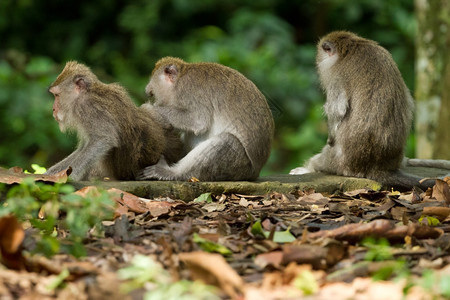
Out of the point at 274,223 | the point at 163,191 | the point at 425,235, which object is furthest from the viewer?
the point at 163,191

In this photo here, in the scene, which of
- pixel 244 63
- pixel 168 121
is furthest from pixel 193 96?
pixel 244 63

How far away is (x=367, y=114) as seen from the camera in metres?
7.20

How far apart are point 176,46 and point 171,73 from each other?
7.38 metres

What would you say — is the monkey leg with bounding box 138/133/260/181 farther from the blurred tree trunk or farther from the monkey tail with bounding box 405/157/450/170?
the blurred tree trunk

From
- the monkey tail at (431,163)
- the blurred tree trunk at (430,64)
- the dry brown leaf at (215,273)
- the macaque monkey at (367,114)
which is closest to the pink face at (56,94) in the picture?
the macaque monkey at (367,114)

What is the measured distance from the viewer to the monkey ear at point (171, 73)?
7.32 metres

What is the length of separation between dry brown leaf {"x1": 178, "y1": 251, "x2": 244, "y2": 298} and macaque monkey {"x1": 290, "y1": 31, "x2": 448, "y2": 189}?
420 centimetres

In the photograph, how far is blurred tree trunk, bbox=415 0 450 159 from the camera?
31.7ft

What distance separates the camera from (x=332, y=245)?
3.81 metres

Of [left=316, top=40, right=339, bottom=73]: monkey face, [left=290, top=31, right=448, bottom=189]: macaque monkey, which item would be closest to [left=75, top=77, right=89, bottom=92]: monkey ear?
[left=290, top=31, right=448, bottom=189]: macaque monkey

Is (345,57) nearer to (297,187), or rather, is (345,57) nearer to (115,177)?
(297,187)

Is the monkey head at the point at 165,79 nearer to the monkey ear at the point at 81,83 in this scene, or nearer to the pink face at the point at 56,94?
the monkey ear at the point at 81,83

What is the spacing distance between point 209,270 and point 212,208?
2.28 meters

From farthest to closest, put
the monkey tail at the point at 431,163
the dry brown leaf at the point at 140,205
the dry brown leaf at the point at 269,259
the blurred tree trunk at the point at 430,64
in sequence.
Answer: the blurred tree trunk at the point at 430,64 < the monkey tail at the point at 431,163 < the dry brown leaf at the point at 140,205 < the dry brown leaf at the point at 269,259
